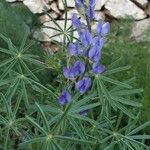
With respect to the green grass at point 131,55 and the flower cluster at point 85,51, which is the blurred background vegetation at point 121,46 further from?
the flower cluster at point 85,51

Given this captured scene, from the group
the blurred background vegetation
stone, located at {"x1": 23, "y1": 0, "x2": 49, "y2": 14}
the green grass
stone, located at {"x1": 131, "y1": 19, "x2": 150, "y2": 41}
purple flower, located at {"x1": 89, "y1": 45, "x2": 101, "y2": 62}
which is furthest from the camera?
stone, located at {"x1": 23, "y1": 0, "x2": 49, "y2": 14}

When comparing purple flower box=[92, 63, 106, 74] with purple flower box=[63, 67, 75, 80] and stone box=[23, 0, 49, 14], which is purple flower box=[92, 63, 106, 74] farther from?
stone box=[23, 0, 49, 14]

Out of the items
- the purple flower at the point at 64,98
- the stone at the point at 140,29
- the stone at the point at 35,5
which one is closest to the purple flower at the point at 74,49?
the purple flower at the point at 64,98

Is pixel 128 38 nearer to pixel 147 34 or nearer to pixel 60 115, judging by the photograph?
pixel 147 34

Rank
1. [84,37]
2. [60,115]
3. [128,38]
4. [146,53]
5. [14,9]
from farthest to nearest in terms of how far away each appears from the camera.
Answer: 1. [14,9]
2. [128,38]
3. [146,53]
4. [60,115]
5. [84,37]

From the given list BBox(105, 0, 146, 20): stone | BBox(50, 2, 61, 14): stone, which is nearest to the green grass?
BBox(105, 0, 146, 20): stone

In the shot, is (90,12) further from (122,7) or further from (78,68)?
(122,7)

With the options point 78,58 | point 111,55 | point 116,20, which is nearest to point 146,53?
point 111,55
